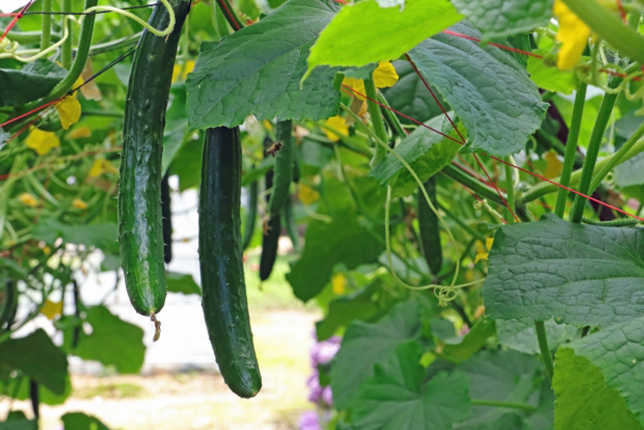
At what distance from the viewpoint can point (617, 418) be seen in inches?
23.0

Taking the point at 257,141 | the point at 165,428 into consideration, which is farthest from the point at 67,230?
the point at 165,428

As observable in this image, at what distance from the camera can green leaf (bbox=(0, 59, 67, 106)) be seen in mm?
663

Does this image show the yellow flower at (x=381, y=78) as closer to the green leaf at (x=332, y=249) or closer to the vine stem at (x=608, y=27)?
the vine stem at (x=608, y=27)

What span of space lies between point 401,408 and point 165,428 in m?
3.82

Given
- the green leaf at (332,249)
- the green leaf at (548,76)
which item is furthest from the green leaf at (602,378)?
the green leaf at (332,249)

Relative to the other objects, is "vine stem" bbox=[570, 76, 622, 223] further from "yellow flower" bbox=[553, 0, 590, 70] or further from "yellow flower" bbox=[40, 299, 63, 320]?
"yellow flower" bbox=[40, 299, 63, 320]

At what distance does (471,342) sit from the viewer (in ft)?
3.74

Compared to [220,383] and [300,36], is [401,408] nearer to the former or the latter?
[300,36]

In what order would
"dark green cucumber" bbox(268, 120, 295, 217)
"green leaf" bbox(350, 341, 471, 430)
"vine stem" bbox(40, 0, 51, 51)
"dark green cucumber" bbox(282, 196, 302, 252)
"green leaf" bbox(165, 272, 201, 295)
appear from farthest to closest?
"green leaf" bbox(165, 272, 201, 295) → "dark green cucumber" bbox(282, 196, 302, 252) → "green leaf" bbox(350, 341, 471, 430) → "dark green cucumber" bbox(268, 120, 295, 217) → "vine stem" bbox(40, 0, 51, 51)

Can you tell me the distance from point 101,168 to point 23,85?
865mm

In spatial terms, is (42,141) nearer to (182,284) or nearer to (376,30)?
(182,284)

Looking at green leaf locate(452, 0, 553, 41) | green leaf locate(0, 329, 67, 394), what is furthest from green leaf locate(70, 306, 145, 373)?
green leaf locate(452, 0, 553, 41)

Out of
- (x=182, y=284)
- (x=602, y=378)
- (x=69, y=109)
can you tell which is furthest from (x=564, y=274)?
(x=182, y=284)

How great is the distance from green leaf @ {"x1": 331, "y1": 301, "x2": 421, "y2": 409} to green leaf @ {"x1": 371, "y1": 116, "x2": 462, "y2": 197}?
0.78m
